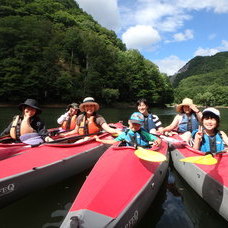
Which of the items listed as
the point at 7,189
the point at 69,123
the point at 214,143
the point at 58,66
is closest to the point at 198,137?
the point at 214,143

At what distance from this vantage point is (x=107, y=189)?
242 cm

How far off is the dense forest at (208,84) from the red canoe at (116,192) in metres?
83.1

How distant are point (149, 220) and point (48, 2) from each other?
60420 millimetres

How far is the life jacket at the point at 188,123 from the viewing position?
5797mm

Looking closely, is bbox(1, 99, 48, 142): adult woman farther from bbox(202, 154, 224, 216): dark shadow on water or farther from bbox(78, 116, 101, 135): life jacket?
bbox(202, 154, 224, 216): dark shadow on water

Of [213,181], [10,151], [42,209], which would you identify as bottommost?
[42,209]

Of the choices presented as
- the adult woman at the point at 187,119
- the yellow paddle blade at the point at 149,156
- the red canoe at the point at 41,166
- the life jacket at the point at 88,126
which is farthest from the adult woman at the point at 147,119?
the yellow paddle blade at the point at 149,156

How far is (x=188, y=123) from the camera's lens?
5875 millimetres

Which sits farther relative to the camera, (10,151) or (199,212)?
(10,151)

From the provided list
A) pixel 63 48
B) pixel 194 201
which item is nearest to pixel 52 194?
pixel 194 201

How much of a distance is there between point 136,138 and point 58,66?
2789 centimetres

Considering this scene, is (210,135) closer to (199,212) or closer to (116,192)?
(199,212)

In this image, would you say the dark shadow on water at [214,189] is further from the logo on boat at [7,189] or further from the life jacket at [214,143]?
the logo on boat at [7,189]

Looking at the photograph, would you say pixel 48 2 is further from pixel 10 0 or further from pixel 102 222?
pixel 102 222
